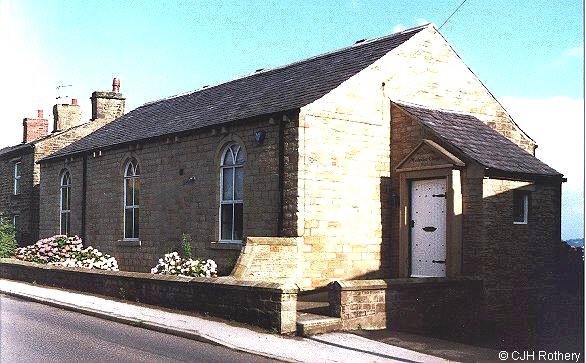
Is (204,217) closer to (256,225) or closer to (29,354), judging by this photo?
(256,225)

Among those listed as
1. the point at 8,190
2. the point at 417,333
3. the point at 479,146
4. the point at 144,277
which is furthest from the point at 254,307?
the point at 8,190

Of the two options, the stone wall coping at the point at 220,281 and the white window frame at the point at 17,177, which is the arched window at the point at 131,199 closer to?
the stone wall coping at the point at 220,281

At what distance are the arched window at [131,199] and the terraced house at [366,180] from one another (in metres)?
1.30

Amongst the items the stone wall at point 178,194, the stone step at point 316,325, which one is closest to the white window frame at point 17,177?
the stone wall at point 178,194

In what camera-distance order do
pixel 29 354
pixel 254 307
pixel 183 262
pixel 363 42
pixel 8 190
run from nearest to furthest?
pixel 29 354
pixel 254 307
pixel 183 262
pixel 363 42
pixel 8 190

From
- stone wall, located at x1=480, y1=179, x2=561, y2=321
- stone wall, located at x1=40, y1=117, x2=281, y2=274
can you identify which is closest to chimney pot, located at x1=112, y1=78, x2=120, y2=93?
stone wall, located at x1=40, y1=117, x2=281, y2=274

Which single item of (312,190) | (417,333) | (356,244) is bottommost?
(417,333)

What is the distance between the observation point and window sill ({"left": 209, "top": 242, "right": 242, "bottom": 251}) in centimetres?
1638

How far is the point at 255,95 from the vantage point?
1892 cm

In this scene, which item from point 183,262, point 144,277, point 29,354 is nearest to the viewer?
point 29,354

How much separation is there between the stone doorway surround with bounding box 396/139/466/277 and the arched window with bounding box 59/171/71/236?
14742 millimetres

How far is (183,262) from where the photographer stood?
17.4 meters

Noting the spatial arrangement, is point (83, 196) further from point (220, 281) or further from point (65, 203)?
point (220, 281)

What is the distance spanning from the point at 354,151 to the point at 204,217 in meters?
4.72
